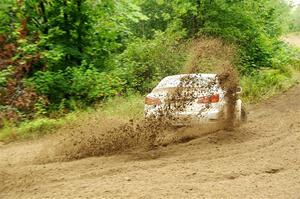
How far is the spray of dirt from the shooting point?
8797mm

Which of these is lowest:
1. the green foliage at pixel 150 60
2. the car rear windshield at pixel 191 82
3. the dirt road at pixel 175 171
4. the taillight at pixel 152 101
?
the dirt road at pixel 175 171

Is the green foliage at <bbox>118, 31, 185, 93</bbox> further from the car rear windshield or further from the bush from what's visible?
the car rear windshield

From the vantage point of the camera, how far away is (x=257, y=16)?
20.6 metres

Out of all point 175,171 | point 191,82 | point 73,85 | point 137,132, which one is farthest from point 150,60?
point 175,171

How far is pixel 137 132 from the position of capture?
941cm

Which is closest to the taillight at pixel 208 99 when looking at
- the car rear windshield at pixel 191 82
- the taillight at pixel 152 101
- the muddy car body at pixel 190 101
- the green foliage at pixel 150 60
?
the muddy car body at pixel 190 101

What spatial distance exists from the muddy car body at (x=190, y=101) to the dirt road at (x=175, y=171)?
19.9 inches

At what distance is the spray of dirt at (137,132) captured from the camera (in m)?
8.80

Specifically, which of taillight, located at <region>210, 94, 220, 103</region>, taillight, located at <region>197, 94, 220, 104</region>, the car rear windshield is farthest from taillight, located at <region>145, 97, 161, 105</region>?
taillight, located at <region>210, 94, 220, 103</region>

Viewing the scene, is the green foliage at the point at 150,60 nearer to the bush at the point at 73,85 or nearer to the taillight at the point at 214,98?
the bush at the point at 73,85

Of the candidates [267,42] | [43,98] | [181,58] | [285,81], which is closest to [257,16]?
[267,42]

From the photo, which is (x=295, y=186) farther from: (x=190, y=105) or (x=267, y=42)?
(x=267, y=42)

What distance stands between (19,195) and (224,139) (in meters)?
4.96

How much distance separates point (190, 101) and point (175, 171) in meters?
2.82
